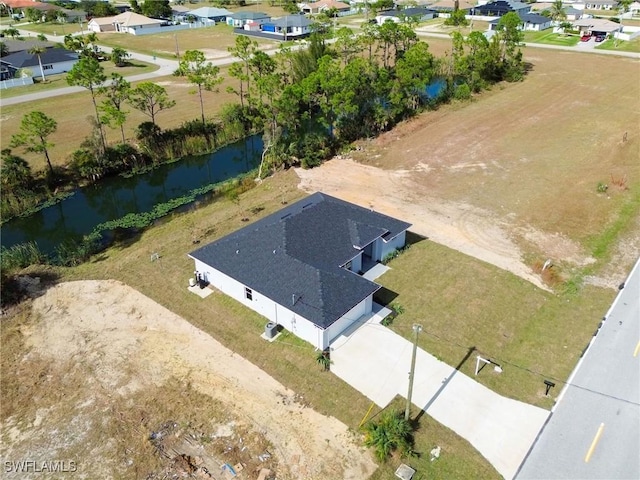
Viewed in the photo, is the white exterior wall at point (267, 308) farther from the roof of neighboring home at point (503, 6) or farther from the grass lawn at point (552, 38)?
the roof of neighboring home at point (503, 6)

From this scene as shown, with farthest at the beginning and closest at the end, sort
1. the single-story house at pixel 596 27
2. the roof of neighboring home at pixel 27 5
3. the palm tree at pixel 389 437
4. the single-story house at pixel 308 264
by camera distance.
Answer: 1. the roof of neighboring home at pixel 27 5
2. the single-story house at pixel 596 27
3. the single-story house at pixel 308 264
4. the palm tree at pixel 389 437

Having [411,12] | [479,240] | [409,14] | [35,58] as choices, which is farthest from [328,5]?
[479,240]

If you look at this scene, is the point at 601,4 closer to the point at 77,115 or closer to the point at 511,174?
the point at 511,174

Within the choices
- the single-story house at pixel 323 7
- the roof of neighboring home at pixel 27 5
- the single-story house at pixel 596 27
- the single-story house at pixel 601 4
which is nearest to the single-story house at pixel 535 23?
the single-story house at pixel 596 27

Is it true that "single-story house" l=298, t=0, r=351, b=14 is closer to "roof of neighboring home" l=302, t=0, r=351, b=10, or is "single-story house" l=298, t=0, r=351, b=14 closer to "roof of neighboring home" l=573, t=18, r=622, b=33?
"roof of neighboring home" l=302, t=0, r=351, b=10

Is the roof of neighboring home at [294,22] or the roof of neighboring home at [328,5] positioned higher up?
the roof of neighboring home at [328,5]

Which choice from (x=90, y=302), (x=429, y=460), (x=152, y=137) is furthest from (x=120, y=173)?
(x=429, y=460)

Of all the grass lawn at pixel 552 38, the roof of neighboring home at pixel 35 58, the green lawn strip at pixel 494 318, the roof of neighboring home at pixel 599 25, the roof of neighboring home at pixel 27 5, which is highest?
the roof of neighboring home at pixel 27 5
